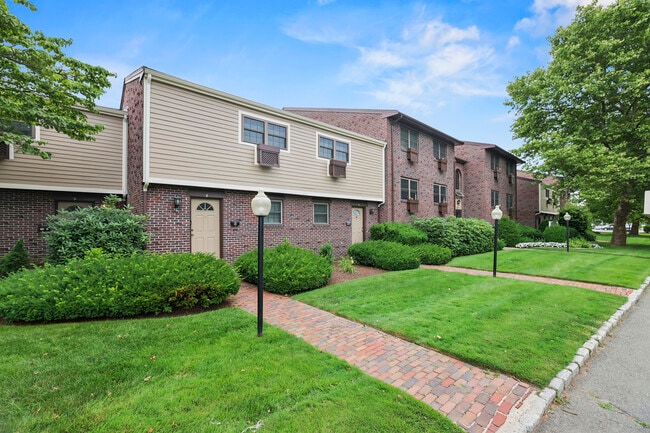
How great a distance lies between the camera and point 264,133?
10.4 metres

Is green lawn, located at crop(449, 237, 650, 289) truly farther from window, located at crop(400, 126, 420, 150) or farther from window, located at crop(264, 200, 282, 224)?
window, located at crop(264, 200, 282, 224)

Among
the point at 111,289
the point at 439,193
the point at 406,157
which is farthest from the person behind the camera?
the point at 439,193

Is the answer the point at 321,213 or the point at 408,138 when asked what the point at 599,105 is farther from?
the point at 321,213

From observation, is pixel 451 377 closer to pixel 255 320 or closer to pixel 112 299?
pixel 255 320

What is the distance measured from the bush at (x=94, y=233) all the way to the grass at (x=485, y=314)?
15.6 feet

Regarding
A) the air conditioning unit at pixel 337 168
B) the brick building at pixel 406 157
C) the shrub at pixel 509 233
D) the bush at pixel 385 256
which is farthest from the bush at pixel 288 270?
the shrub at pixel 509 233

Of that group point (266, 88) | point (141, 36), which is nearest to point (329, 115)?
point (266, 88)

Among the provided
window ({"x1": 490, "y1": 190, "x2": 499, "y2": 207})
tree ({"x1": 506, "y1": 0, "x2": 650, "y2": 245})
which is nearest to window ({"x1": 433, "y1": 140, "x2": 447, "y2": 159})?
tree ({"x1": 506, "y1": 0, "x2": 650, "y2": 245})

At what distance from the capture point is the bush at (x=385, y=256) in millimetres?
10352

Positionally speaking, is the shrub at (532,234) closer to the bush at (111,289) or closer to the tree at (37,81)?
the bush at (111,289)

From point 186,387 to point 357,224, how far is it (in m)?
11.5

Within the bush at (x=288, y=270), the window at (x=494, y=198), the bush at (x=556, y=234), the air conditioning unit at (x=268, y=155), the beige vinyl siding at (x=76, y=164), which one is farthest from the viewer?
the window at (x=494, y=198)

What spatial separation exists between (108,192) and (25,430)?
899 cm

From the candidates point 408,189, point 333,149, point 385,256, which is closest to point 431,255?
point 385,256
